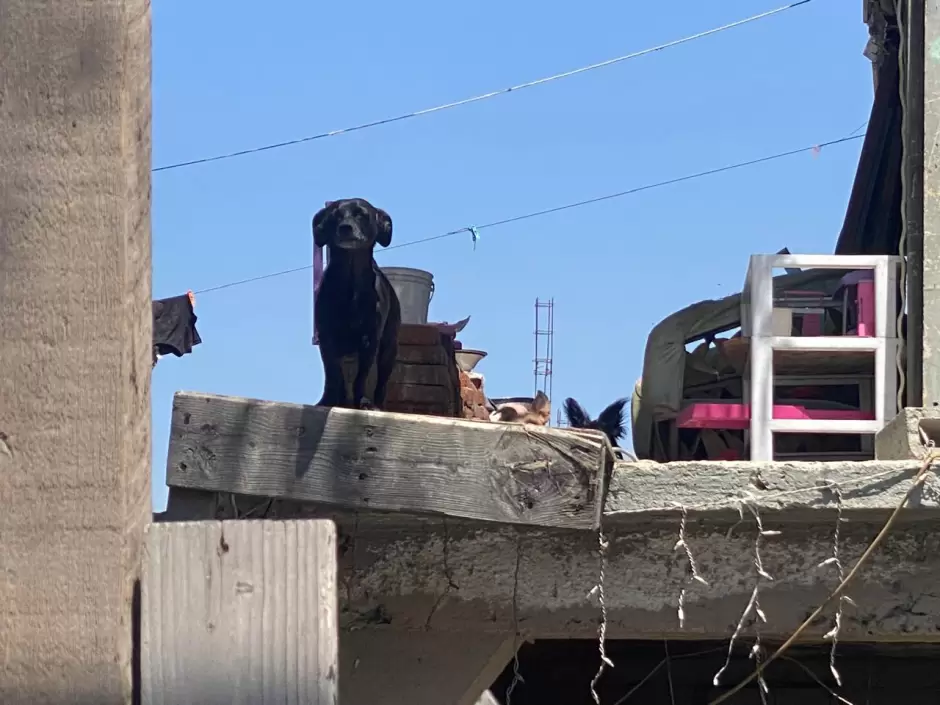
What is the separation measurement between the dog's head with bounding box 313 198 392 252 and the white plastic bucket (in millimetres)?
1101

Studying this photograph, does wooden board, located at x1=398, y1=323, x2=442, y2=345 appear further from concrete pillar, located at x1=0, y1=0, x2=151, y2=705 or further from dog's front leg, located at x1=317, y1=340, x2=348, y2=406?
concrete pillar, located at x1=0, y1=0, x2=151, y2=705

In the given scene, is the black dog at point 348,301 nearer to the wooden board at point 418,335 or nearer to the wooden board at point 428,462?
the wooden board at point 418,335

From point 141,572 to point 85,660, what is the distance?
10cm

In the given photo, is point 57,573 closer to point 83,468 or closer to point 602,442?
point 83,468

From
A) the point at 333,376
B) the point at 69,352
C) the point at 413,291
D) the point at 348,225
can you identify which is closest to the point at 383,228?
the point at 348,225

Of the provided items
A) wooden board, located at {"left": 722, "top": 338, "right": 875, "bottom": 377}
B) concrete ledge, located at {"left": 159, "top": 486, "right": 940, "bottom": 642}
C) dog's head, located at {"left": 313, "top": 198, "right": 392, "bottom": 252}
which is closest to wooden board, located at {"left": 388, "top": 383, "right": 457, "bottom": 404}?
dog's head, located at {"left": 313, "top": 198, "right": 392, "bottom": 252}

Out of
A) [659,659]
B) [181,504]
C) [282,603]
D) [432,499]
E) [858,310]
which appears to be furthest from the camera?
[659,659]

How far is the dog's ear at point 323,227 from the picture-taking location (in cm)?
496

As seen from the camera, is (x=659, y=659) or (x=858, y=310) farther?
(x=659, y=659)

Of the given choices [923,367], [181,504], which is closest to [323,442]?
[181,504]

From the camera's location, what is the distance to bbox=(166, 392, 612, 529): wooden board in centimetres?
224

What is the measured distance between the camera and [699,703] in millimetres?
4953

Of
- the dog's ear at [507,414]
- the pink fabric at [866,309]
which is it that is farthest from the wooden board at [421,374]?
the pink fabric at [866,309]

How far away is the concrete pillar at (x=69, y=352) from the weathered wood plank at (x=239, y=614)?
50mm
